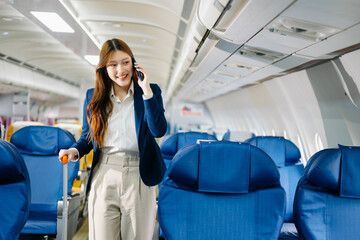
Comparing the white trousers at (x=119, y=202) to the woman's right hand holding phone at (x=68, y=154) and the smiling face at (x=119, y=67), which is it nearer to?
the woman's right hand holding phone at (x=68, y=154)

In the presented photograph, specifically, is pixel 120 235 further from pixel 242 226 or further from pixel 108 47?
pixel 108 47

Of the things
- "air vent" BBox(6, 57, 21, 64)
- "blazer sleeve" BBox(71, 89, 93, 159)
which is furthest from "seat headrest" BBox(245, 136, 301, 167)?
"air vent" BBox(6, 57, 21, 64)

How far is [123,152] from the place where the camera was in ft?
5.69

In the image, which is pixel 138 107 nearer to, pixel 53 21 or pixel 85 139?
pixel 85 139

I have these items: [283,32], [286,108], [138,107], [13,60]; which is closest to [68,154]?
[138,107]

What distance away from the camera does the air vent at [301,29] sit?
94.3 inches

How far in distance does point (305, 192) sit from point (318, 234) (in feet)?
0.82

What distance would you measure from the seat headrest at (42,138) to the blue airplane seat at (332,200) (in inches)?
93.0

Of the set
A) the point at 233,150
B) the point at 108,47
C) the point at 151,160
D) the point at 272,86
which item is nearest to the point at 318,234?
the point at 233,150

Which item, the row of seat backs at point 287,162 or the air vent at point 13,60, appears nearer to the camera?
the row of seat backs at point 287,162

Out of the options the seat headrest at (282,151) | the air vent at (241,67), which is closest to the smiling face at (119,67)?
the seat headrest at (282,151)

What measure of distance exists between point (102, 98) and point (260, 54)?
262 cm

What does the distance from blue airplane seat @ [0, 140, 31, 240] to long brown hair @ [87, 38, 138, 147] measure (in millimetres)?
420

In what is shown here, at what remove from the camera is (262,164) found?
1689mm
